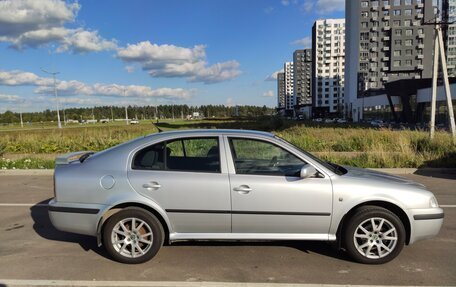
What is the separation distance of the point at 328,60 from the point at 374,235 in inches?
6296

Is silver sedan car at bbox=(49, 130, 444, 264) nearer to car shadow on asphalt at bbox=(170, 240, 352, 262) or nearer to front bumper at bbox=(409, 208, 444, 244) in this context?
front bumper at bbox=(409, 208, 444, 244)

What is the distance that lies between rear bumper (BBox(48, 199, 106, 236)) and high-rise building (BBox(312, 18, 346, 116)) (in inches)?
5975

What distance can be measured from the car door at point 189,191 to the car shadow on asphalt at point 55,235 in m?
1.16

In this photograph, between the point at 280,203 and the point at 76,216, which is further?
the point at 76,216

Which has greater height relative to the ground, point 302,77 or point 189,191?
point 302,77

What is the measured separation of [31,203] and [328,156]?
9194mm

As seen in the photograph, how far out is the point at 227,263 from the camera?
15.8ft

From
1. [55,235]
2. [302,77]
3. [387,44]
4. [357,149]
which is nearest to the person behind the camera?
[55,235]

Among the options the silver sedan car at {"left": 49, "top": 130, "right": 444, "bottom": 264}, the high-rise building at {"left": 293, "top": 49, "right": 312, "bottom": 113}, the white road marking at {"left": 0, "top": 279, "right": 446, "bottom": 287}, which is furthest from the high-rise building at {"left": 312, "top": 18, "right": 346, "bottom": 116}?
the white road marking at {"left": 0, "top": 279, "right": 446, "bottom": 287}

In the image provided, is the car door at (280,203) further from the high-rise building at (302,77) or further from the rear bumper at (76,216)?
the high-rise building at (302,77)

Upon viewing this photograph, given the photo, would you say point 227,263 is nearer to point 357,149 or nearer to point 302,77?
point 357,149

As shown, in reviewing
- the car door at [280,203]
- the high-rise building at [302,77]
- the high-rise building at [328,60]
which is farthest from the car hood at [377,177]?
the high-rise building at [302,77]

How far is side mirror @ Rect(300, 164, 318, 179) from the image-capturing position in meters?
4.58

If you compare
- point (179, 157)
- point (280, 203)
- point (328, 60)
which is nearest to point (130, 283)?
point (179, 157)
